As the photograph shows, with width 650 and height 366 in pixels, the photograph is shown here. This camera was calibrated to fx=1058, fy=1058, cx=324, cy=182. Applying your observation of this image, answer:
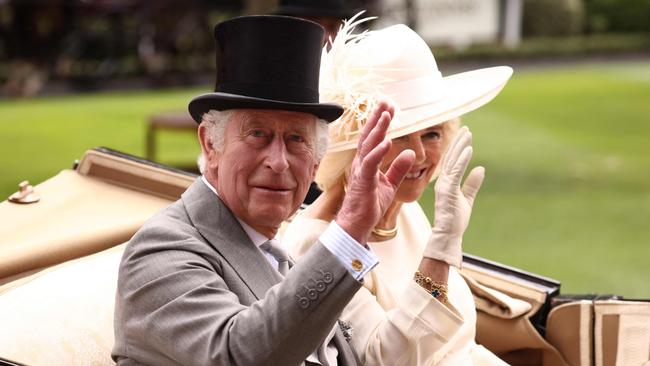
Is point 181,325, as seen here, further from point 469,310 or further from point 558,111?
point 558,111

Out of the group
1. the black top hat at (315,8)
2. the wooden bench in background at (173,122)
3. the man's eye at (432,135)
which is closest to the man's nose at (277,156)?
the man's eye at (432,135)

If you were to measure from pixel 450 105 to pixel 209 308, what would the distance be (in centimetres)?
112

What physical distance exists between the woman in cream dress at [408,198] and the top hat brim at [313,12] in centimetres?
249

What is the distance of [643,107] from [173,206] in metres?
13.9

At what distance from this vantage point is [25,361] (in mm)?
2439

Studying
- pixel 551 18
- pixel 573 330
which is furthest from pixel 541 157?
pixel 551 18

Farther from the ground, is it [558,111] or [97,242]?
[97,242]

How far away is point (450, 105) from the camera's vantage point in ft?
9.40

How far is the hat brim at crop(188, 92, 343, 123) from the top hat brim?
3.31m

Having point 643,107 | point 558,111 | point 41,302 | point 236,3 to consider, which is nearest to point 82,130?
point 558,111

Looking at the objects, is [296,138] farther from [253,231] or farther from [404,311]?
[404,311]

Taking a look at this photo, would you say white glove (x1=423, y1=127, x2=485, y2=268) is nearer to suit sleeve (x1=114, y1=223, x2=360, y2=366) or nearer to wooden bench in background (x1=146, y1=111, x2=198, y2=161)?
suit sleeve (x1=114, y1=223, x2=360, y2=366)

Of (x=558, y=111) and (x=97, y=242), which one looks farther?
(x=558, y=111)

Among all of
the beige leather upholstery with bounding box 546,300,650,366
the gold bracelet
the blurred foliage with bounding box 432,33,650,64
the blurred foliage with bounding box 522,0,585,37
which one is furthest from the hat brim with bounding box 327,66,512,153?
the blurred foliage with bounding box 522,0,585,37
